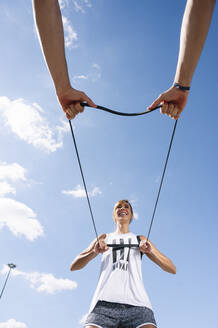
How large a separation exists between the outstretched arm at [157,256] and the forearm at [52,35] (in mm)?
2525

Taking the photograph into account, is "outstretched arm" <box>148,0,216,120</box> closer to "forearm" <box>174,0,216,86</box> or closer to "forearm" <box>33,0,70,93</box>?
"forearm" <box>174,0,216,86</box>

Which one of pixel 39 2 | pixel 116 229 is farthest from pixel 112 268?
pixel 39 2

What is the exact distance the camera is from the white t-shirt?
2.96 meters

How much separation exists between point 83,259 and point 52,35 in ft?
9.44

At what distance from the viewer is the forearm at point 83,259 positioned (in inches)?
138

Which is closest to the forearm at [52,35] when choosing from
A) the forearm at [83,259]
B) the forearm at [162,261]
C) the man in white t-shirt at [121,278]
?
the man in white t-shirt at [121,278]

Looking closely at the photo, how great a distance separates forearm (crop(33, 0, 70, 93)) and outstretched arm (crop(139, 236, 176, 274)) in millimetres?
2525

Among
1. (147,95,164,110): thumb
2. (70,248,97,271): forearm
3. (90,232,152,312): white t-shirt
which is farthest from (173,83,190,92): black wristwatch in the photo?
(70,248,97,271): forearm

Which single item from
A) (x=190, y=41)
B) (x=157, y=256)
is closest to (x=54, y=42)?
(x=190, y=41)

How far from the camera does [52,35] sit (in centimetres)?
Result: 152

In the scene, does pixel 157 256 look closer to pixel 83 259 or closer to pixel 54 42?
pixel 83 259

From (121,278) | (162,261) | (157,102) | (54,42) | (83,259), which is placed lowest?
(121,278)

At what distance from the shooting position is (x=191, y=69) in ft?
5.70

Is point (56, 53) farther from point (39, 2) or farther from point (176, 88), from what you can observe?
point (176, 88)
